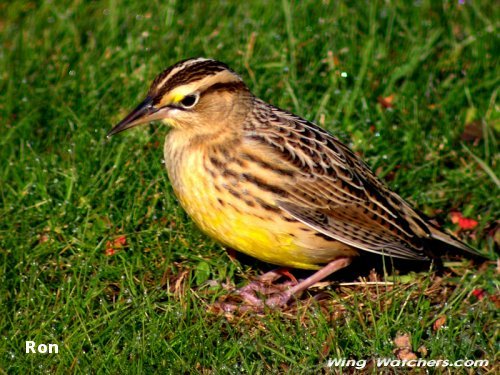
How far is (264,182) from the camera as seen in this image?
7.25m

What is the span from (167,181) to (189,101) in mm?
1402

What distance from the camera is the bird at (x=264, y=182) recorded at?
717cm

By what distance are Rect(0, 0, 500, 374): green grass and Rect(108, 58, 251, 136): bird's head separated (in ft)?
3.91

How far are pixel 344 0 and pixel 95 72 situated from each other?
9.89 feet

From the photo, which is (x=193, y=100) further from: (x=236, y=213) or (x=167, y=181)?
(x=167, y=181)

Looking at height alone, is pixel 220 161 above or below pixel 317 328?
above

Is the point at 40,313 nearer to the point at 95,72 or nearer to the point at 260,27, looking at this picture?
the point at 95,72

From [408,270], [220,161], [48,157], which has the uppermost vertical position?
[220,161]

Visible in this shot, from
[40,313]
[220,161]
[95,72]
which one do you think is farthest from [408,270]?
[95,72]

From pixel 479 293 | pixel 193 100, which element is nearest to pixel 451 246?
pixel 479 293

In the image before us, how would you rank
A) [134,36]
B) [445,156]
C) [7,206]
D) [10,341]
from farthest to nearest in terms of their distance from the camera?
[134,36] → [445,156] → [7,206] → [10,341]

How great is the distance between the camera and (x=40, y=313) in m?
7.18

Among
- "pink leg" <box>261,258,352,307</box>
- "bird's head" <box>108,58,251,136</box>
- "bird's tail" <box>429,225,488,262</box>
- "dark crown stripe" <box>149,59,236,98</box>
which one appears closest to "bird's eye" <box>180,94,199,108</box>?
"bird's head" <box>108,58,251,136</box>

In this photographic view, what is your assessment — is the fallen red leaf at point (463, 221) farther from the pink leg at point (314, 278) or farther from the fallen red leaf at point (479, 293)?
A: the pink leg at point (314, 278)
